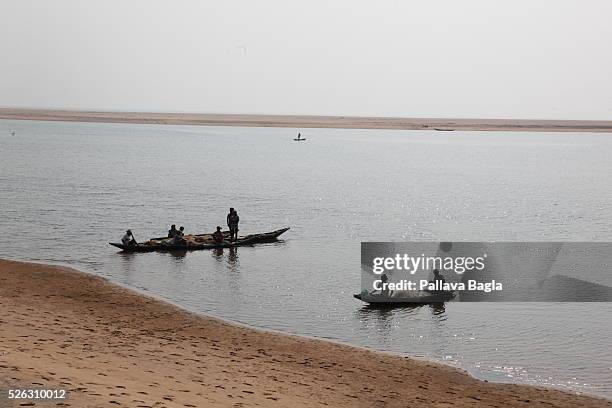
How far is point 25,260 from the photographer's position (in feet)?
87.8

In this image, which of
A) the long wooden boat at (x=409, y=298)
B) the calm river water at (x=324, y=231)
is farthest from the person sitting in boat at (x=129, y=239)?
the long wooden boat at (x=409, y=298)

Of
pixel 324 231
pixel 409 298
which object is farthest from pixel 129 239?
pixel 409 298

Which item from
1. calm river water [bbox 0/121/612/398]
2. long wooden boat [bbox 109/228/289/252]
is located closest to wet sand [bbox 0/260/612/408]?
calm river water [bbox 0/121/612/398]

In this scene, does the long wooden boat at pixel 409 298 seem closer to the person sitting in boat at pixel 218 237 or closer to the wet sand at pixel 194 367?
the wet sand at pixel 194 367

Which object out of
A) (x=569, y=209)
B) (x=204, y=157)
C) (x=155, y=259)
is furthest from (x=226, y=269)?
(x=204, y=157)

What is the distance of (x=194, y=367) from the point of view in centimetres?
1405

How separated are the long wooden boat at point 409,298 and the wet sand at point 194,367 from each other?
4.25 meters

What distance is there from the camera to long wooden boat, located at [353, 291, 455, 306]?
853 inches

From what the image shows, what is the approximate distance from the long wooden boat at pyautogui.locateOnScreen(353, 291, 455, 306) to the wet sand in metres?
4.25

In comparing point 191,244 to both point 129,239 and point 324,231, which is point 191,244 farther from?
point 324,231

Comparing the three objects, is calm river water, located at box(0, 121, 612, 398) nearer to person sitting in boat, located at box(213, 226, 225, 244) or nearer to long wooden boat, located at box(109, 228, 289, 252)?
long wooden boat, located at box(109, 228, 289, 252)

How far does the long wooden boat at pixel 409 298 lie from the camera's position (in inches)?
853

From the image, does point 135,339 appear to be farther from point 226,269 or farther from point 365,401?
point 226,269

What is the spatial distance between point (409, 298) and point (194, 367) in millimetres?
9975
